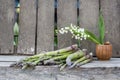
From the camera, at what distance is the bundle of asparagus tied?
6.35ft

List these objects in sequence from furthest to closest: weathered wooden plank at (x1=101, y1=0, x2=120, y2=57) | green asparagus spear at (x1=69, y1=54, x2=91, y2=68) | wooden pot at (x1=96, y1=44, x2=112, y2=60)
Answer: weathered wooden plank at (x1=101, y1=0, x2=120, y2=57), wooden pot at (x1=96, y1=44, x2=112, y2=60), green asparagus spear at (x1=69, y1=54, x2=91, y2=68)

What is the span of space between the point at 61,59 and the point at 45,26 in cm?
39

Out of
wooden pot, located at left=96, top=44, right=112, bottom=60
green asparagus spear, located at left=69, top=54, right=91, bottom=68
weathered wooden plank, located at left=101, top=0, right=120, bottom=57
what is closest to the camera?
Answer: green asparagus spear, located at left=69, top=54, right=91, bottom=68

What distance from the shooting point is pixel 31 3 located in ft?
7.58

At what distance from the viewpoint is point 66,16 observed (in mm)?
2289

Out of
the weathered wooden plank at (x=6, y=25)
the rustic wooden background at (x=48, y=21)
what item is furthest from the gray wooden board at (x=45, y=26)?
the weathered wooden plank at (x=6, y=25)

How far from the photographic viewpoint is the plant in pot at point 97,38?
2113mm

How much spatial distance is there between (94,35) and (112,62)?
26cm

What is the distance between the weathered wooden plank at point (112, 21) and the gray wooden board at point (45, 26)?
421 millimetres

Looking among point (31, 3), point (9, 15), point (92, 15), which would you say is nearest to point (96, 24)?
point (92, 15)

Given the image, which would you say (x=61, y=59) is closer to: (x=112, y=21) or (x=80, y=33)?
(x=80, y=33)

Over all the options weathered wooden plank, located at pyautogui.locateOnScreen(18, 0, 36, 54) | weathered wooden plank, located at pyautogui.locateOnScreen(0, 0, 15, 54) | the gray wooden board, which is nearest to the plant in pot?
the gray wooden board

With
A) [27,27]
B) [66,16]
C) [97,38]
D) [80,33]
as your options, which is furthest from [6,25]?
[97,38]

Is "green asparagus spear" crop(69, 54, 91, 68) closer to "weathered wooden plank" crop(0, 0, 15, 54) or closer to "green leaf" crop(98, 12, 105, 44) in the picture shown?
"green leaf" crop(98, 12, 105, 44)
